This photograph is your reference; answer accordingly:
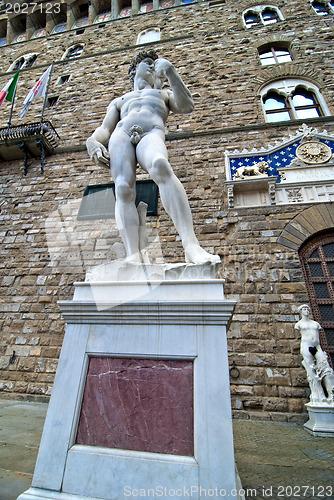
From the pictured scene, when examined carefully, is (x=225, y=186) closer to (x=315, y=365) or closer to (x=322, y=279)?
(x=322, y=279)

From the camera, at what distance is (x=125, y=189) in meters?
1.96

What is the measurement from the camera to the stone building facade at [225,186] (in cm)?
Answer: 353

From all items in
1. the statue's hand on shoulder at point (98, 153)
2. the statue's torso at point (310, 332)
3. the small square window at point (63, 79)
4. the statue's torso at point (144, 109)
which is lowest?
the statue's torso at point (310, 332)

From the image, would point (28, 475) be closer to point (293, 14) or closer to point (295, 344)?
point (295, 344)

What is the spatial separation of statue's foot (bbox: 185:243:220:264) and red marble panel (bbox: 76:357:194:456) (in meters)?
0.58

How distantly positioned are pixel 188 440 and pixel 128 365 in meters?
0.39

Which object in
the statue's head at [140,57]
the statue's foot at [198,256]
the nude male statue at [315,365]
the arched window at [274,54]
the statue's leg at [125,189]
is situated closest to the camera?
the statue's foot at [198,256]

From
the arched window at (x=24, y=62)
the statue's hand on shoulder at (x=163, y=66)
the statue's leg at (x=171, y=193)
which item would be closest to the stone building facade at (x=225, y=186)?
the arched window at (x=24, y=62)

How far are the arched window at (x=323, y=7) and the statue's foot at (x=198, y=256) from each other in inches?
390

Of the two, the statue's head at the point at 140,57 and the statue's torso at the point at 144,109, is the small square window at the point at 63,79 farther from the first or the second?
the statue's torso at the point at 144,109

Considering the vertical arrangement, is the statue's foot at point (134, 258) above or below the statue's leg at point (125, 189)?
below

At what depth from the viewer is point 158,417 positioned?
1117 mm

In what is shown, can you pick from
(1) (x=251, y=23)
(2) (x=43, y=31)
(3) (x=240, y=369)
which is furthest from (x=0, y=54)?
(3) (x=240, y=369)

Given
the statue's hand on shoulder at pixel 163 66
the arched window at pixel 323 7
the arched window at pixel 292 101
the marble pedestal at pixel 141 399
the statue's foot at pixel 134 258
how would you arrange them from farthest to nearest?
1. the arched window at pixel 323 7
2. the arched window at pixel 292 101
3. the statue's hand on shoulder at pixel 163 66
4. the statue's foot at pixel 134 258
5. the marble pedestal at pixel 141 399
